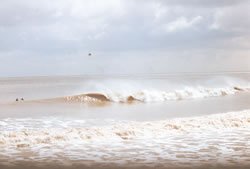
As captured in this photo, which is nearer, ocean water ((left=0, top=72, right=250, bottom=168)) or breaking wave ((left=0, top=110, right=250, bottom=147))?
ocean water ((left=0, top=72, right=250, bottom=168))

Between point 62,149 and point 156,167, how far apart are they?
199 cm

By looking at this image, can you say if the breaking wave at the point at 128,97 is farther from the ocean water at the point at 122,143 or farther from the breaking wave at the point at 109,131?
the breaking wave at the point at 109,131

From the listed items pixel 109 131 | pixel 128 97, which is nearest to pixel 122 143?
pixel 109 131

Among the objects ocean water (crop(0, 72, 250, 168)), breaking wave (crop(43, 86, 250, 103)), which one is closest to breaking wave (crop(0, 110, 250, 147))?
ocean water (crop(0, 72, 250, 168))

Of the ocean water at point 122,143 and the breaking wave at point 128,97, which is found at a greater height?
the breaking wave at point 128,97

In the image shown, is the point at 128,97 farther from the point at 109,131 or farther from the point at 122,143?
the point at 122,143

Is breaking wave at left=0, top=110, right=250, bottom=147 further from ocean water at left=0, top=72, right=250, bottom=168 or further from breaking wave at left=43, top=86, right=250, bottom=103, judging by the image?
breaking wave at left=43, top=86, right=250, bottom=103

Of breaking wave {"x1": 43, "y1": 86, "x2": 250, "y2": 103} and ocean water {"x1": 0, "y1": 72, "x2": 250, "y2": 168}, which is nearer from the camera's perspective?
ocean water {"x1": 0, "y1": 72, "x2": 250, "y2": 168}

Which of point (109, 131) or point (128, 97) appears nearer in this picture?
point (109, 131)

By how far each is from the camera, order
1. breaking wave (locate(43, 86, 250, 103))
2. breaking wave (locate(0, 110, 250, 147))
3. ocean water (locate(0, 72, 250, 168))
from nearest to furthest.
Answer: ocean water (locate(0, 72, 250, 168)) < breaking wave (locate(0, 110, 250, 147)) < breaking wave (locate(43, 86, 250, 103))

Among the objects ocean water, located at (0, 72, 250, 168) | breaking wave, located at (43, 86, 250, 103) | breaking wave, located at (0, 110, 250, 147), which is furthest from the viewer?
breaking wave, located at (43, 86, 250, 103)

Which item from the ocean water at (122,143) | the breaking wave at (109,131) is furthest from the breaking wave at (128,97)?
the breaking wave at (109,131)

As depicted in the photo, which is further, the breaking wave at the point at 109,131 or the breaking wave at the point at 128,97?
the breaking wave at the point at 128,97

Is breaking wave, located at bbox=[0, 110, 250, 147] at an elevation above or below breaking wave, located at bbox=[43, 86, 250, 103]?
below
